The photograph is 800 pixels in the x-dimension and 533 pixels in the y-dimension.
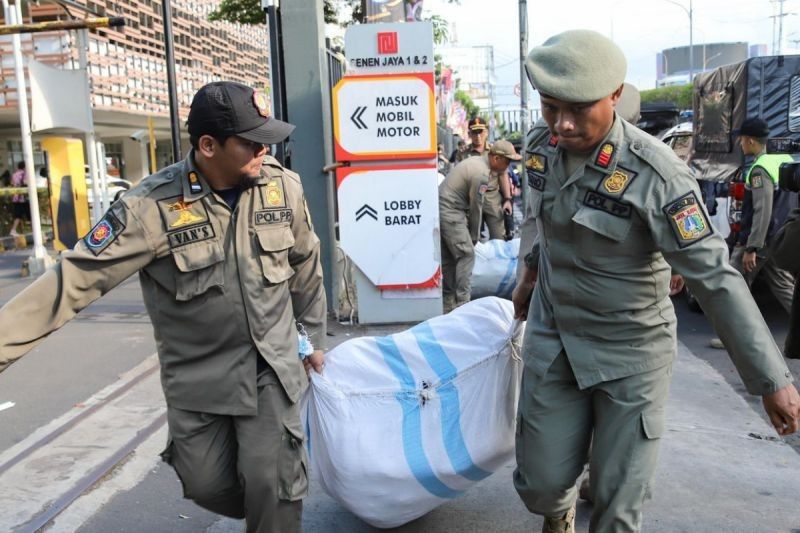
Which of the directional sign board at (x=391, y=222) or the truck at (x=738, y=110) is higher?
the truck at (x=738, y=110)

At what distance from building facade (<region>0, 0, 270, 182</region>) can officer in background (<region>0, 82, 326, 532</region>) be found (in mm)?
10069

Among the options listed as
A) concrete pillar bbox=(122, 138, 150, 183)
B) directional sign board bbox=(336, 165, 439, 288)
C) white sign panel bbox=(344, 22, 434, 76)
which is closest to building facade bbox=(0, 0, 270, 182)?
concrete pillar bbox=(122, 138, 150, 183)

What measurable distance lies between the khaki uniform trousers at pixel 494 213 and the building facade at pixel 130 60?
544 centimetres

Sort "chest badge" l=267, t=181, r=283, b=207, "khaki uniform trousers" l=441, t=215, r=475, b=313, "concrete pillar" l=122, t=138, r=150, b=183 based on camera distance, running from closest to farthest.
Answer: "chest badge" l=267, t=181, r=283, b=207 < "khaki uniform trousers" l=441, t=215, r=475, b=313 < "concrete pillar" l=122, t=138, r=150, b=183

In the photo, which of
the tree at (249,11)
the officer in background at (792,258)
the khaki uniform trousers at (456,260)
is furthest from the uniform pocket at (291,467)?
the tree at (249,11)

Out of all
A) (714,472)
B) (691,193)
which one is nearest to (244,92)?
(691,193)

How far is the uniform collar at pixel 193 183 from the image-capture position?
259cm

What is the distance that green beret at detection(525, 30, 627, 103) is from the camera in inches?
94.3

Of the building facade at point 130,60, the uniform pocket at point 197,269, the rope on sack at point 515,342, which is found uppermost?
the building facade at point 130,60

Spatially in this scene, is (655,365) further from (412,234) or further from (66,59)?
(66,59)

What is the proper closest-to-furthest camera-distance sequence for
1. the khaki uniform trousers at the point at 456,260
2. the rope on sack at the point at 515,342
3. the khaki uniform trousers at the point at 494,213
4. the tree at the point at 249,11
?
1. the rope on sack at the point at 515,342
2. the khaki uniform trousers at the point at 456,260
3. the khaki uniform trousers at the point at 494,213
4. the tree at the point at 249,11

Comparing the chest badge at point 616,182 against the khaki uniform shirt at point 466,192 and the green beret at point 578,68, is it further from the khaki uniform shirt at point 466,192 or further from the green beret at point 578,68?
the khaki uniform shirt at point 466,192

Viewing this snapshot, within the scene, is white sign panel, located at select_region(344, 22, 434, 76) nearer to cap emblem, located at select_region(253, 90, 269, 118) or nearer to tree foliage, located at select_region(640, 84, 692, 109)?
cap emblem, located at select_region(253, 90, 269, 118)

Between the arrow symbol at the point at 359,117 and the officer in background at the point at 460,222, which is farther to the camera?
the officer in background at the point at 460,222
